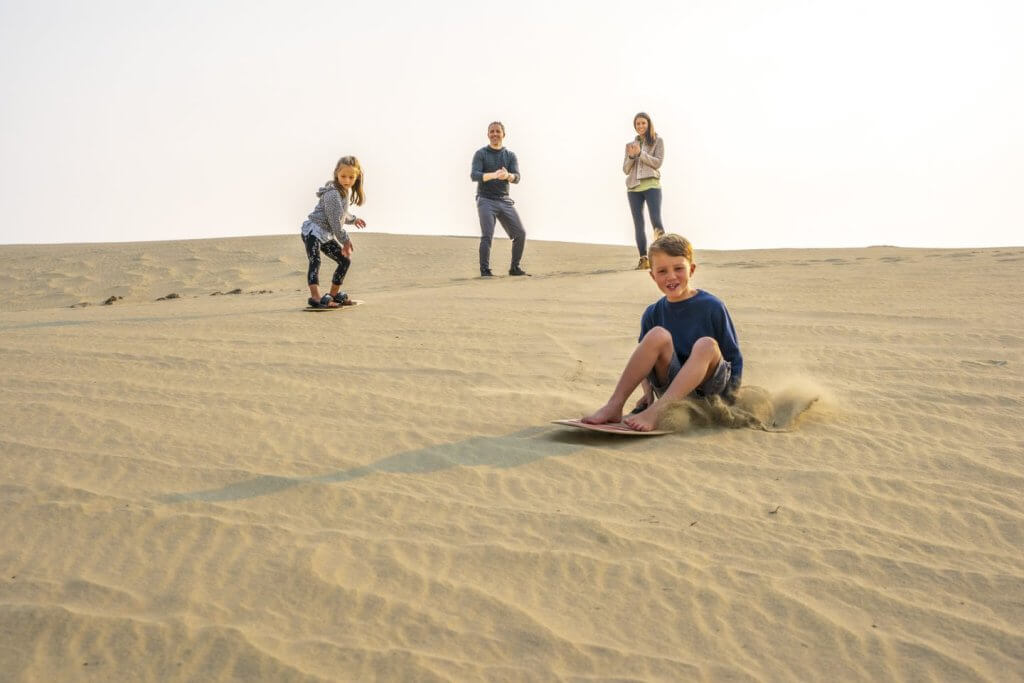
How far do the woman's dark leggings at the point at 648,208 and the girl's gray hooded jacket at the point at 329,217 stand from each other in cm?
366

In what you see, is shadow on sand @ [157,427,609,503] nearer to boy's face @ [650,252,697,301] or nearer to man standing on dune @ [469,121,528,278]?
boy's face @ [650,252,697,301]

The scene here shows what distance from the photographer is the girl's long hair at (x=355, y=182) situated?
790 centimetres

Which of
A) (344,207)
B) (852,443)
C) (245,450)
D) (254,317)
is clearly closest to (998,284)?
(852,443)

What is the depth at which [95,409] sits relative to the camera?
4.93 metres

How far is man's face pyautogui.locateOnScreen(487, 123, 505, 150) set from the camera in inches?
407

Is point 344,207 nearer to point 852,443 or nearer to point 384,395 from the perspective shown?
point 384,395

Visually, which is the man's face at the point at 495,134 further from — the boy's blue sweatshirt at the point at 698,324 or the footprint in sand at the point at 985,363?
the boy's blue sweatshirt at the point at 698,324

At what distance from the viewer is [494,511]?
139 inches

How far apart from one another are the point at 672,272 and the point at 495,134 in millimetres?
6304

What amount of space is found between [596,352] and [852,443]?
245 centimetres

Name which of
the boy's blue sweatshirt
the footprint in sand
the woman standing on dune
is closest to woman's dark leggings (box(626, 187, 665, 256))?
the woman standing on dune

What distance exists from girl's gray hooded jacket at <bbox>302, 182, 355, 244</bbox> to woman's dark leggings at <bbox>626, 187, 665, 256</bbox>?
3.66m

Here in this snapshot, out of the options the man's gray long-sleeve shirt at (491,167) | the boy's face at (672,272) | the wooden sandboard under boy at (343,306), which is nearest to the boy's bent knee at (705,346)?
the boy's face at (672,272)

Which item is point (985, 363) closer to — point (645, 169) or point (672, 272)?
point (672, 272)
